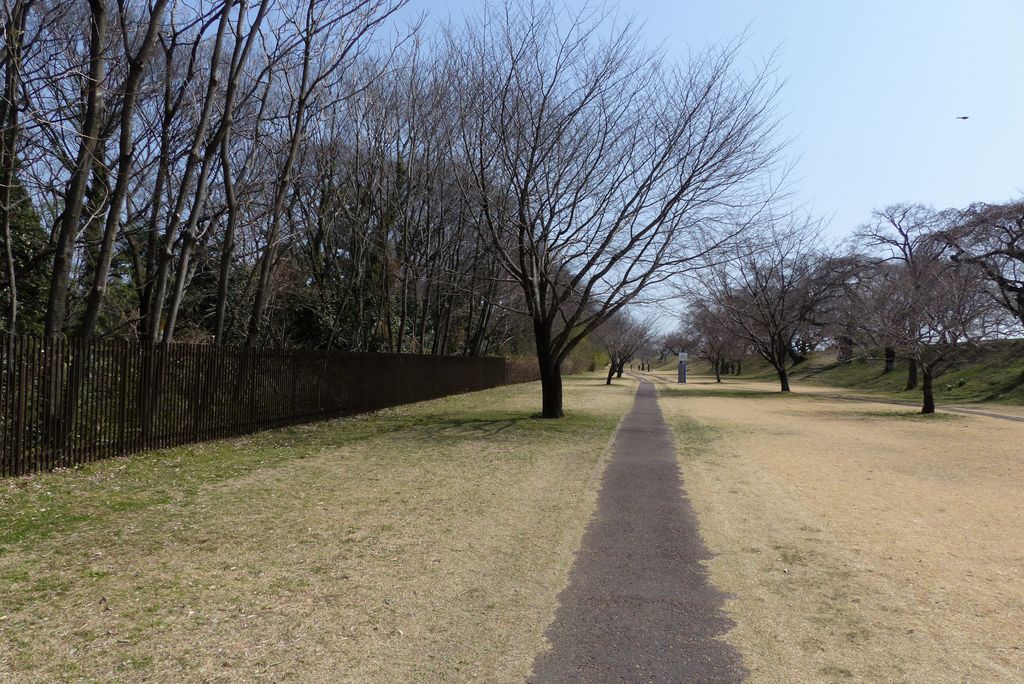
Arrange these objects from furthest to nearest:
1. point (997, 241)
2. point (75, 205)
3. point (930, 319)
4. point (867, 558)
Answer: point (997, 241)
point (930, 319)
point (75, 205)
point (867, 558)

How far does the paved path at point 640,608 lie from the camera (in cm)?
343

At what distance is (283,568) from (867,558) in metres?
4.61

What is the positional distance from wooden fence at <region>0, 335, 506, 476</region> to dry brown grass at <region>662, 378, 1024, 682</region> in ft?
25.2

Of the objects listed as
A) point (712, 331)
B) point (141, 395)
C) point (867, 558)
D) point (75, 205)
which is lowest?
point (867, 558)

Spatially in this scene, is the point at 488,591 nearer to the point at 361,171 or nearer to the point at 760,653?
the point at 760,653

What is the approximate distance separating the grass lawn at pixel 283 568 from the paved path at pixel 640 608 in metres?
0.18

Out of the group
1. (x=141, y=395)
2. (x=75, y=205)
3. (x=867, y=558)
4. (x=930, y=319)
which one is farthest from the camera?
(x=930, y=319)

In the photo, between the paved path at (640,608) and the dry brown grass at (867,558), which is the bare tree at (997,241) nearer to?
the dry brown grass at (867,558)

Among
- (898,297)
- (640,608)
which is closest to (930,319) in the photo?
(898,297)

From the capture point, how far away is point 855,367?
5841 cm

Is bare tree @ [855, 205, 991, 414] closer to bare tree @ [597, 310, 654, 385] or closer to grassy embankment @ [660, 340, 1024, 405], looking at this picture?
grassy embankment @ [660, 340, 1024, 405]

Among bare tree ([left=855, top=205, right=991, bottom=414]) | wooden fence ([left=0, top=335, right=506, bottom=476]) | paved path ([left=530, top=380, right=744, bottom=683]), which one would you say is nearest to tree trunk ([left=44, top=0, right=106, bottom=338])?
wooden fence ([left=0, top=335, right=506, bottom=476])

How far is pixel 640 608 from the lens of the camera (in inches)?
168

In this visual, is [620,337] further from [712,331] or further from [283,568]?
[283,568]
